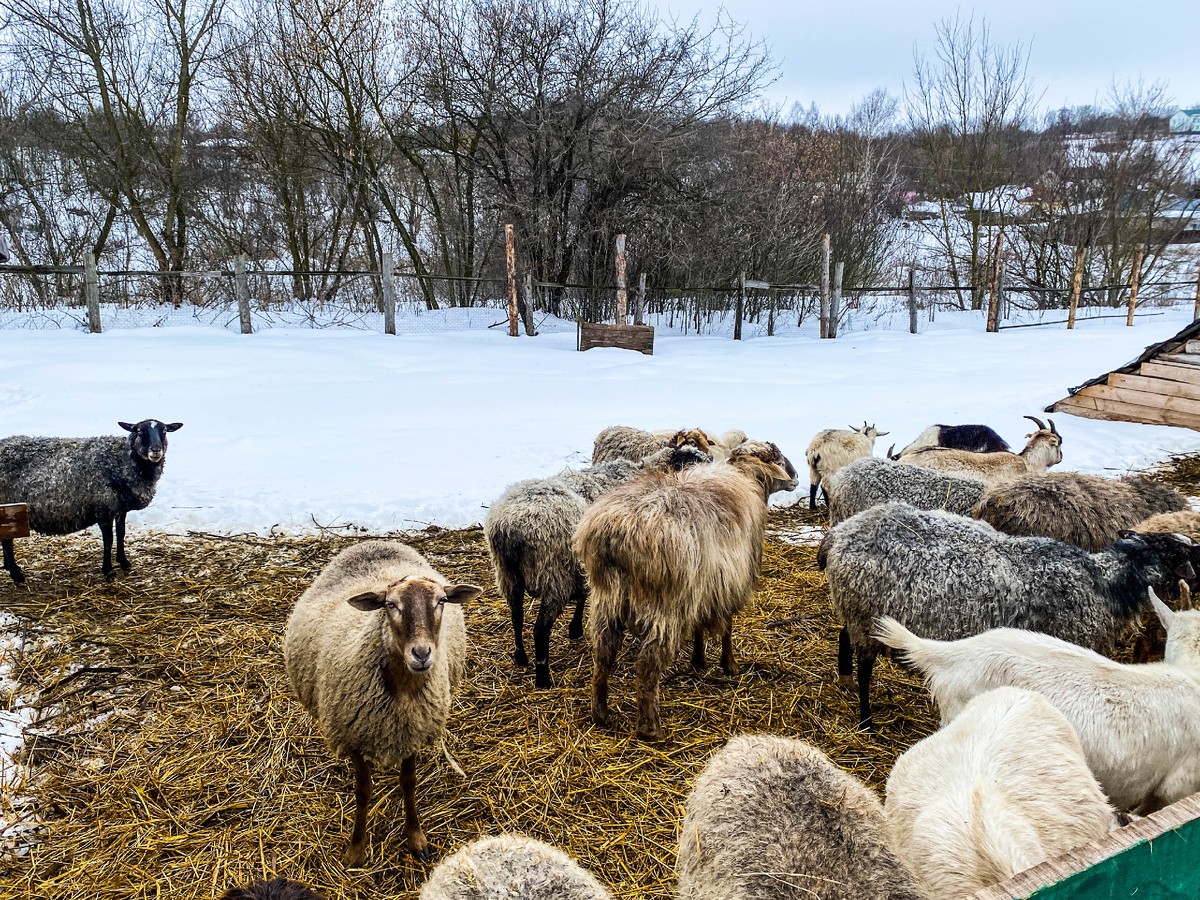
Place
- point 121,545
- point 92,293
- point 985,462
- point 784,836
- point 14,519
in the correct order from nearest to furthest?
1. point 784,836
2. point 14,519
3. point 121,545
4. point 985,462
5. point 92,293

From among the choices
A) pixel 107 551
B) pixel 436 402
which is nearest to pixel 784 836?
pixel 107 551

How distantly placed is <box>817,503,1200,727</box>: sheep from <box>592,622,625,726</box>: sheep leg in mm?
1301

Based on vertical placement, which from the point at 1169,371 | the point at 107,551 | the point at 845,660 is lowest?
the point at 845,660

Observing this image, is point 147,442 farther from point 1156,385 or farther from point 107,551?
point 1156,385

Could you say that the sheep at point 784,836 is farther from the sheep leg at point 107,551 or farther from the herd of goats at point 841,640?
the sheep leg at point 107,551

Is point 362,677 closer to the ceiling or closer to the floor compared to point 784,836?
closer to the floor

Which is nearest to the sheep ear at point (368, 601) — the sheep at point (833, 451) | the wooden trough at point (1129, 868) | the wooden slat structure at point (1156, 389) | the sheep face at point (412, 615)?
the sheep face at point (412, 615)

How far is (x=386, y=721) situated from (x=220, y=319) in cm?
1588

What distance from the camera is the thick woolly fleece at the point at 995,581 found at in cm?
361

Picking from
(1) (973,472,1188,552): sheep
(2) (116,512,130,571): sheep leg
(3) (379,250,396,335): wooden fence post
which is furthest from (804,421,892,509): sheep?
(3) (379,250,396,335): wooden fence post

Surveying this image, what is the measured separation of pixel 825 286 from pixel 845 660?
53.7ft

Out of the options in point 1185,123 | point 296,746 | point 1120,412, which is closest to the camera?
point 296,746

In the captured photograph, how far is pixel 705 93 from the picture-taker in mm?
17453

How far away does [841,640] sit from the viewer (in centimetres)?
429
